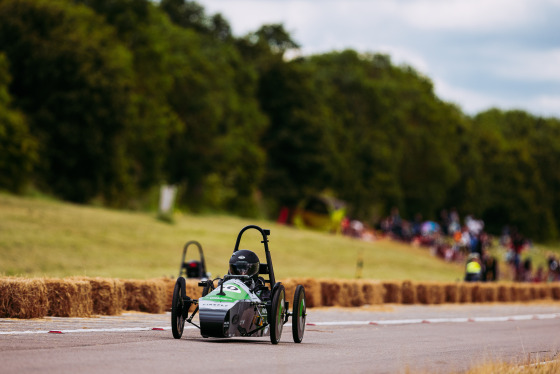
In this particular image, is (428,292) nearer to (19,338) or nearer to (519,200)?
(19,338)

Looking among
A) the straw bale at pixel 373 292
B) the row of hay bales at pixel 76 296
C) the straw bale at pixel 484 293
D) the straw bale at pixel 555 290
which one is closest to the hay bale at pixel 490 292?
the straw bale at pixel 484 293

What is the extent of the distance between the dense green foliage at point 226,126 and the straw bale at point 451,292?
83.3 feet

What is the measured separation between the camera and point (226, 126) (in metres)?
76.9

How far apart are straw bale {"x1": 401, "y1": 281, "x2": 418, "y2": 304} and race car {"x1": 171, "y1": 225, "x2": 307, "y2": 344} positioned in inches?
636

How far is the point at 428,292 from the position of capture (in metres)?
30.3

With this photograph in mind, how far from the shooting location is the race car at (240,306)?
38.4 ft

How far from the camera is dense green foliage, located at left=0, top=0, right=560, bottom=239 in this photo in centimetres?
5403

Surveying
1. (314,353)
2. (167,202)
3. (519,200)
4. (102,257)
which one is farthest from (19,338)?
(519,200)

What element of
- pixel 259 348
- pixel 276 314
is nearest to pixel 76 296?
pixel 276 314

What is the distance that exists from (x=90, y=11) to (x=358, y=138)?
139 feet

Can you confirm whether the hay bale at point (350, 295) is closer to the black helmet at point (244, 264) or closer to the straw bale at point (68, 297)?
the straw bale at point (68, 297)

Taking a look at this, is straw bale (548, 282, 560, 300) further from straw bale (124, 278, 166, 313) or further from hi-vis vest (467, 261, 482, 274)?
straw bale (124, 278, 166, 313)

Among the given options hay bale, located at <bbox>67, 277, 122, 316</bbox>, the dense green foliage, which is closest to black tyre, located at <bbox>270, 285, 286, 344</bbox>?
hay bale, located at <bbox>67, 277, 122, 316</bbox>

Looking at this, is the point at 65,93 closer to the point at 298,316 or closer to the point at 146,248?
the point at 146,248
